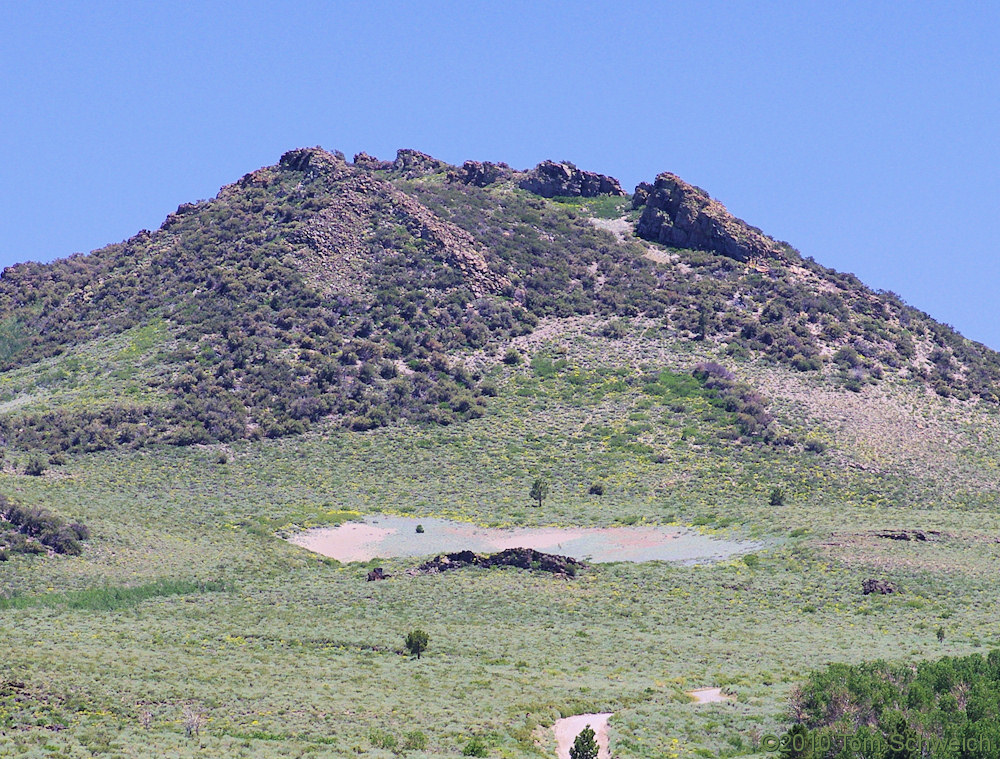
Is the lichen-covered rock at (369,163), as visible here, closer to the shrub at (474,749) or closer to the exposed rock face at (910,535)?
the exposed rock face at (910,535)

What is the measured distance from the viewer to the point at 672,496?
7444 centimetres

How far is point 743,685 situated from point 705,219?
87.0 meters

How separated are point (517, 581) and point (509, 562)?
9.50 ft

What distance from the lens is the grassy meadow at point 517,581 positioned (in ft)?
107

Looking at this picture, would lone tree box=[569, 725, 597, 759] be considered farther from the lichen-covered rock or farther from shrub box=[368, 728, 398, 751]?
the lichen-covered rock

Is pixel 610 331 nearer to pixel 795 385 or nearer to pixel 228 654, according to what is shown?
pixel 795 385

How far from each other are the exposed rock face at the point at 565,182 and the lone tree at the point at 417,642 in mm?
98752

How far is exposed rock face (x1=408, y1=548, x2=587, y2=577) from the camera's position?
184 feet

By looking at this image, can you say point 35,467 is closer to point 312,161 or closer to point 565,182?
point 312,161

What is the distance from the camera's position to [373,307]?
4011 inches

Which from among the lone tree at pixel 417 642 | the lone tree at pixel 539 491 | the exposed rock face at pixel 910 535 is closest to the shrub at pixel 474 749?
the lone tree at pixel 417 642

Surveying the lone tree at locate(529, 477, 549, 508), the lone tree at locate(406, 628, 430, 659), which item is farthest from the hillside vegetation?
the lone tree at locate(406, 628, 430, 659)

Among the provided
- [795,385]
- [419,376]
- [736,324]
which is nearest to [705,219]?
[736,324]

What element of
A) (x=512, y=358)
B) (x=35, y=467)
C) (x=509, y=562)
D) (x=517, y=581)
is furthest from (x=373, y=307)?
(x=517, y=581)
